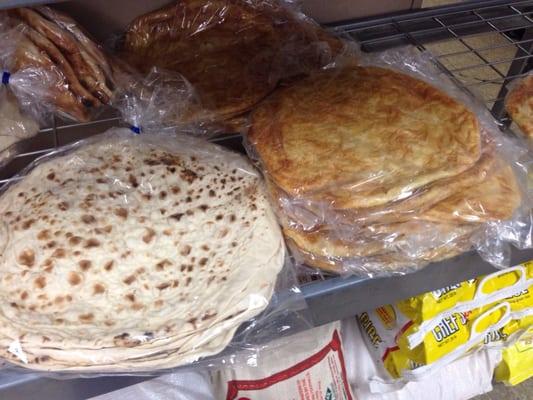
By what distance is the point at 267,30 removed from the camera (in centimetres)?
116

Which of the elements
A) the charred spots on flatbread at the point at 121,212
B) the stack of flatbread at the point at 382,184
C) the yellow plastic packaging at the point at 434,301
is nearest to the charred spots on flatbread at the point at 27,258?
the charred spots on flatbread at the point at 121,212

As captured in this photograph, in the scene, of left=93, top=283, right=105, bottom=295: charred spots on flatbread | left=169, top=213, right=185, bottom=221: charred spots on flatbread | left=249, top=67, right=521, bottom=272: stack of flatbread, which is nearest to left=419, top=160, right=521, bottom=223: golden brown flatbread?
left=249, top=67, right=521, bottom=272: stack of flatbread

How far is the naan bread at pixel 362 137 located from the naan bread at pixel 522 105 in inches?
8.4

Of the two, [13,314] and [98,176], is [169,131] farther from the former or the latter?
[13,314]

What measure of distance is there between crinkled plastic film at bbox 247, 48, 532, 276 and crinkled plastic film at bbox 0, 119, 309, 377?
0.06 metres

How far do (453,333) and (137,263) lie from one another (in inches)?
34.4

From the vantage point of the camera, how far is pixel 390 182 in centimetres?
77

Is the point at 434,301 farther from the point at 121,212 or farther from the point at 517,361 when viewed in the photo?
the point at 121,212

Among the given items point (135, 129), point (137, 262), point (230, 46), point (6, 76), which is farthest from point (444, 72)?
point (6, 76)

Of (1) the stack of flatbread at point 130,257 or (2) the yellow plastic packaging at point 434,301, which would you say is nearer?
(1) the stack of flatbread at point 130,257

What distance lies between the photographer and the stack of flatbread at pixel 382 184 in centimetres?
77

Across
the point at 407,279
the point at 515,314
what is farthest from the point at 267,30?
the point at 515,314

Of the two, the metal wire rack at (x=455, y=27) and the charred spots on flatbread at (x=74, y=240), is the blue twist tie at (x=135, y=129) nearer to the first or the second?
the charred spots on flatbread at (x=74, y=240)

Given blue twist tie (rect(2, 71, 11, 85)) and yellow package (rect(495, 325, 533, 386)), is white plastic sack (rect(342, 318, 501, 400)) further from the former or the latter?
blue twist tie (rect(2, 71, 11, 85))
